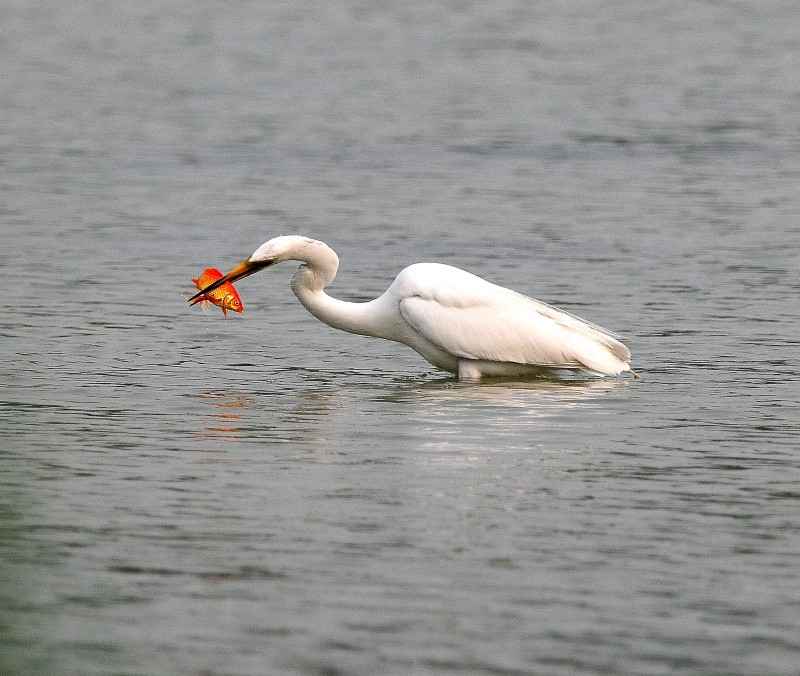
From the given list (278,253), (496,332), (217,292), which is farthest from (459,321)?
(217,292)

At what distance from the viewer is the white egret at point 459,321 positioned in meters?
12.6

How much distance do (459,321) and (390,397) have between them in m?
0.80

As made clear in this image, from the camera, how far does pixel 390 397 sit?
1218cm

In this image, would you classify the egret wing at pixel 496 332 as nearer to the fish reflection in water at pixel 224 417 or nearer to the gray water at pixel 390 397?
the gray water at pixel 390 397

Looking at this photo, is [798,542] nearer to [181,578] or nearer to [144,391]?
[181,578]

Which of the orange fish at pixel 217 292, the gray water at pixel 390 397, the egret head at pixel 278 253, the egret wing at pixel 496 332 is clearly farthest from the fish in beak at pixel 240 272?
the egret wing at pixel 496 332

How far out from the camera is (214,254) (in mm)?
18219

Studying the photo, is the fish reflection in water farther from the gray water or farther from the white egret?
the white egret

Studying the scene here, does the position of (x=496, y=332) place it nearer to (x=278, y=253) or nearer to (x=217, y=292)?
(x=278, y=253)

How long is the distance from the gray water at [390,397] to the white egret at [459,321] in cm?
21

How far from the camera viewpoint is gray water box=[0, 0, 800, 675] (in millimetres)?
7105

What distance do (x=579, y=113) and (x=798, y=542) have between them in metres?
20.7

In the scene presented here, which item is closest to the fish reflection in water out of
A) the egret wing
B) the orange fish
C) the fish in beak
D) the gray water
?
the gray water

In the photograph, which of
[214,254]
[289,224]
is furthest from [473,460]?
[289,224]
